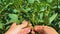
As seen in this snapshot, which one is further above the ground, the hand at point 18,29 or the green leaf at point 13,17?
the green leaf at point 13,17

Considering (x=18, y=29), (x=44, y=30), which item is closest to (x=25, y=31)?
(x=18, y=29)

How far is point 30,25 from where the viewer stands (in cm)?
213

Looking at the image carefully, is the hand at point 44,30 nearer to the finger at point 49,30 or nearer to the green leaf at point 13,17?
the finger at point 49,30

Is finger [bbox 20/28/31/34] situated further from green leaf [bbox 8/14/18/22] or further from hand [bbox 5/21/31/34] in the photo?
green leaf [bbox 8/14/18/22]

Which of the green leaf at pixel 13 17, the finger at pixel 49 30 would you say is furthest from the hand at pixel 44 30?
the green leaf at pixel 13 17

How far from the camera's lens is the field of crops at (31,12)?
7.16ft

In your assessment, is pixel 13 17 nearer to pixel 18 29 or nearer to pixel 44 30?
pixel 18 29

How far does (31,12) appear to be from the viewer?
226cm

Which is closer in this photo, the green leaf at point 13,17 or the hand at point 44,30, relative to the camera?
the hand at point 44,30

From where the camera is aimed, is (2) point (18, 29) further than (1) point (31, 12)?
No

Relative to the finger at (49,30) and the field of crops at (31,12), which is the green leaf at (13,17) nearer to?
the field of crops at (31,12)

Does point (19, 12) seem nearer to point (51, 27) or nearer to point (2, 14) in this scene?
point (2, 14)

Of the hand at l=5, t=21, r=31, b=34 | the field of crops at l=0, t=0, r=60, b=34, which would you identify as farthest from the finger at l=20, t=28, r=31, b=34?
the field of crops at l=0, t=0, r=60, b=34

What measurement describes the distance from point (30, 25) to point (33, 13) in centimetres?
14
